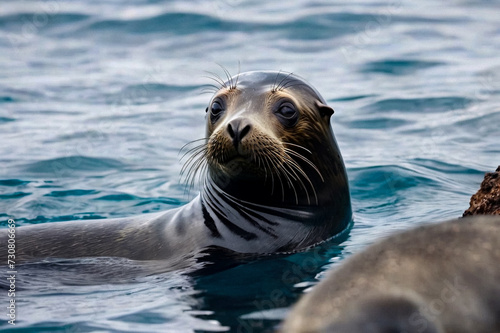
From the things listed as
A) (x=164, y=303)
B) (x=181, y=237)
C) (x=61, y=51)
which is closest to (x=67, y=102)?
(x=61, y=51)

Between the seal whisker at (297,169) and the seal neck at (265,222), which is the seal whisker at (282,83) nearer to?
the seal whisker at (297,169)

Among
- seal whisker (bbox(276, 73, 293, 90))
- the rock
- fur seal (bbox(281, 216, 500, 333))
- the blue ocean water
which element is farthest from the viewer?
seal whisker (bbox(276, 73, 293, 90))

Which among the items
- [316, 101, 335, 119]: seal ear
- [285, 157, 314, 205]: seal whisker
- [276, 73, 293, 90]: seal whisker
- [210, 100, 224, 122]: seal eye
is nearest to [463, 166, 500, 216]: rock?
[285, 157, 314, 205]: seal whisker

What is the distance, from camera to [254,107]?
5707 mm

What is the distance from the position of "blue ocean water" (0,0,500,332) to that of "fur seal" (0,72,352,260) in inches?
8.6

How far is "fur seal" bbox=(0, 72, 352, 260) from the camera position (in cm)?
565

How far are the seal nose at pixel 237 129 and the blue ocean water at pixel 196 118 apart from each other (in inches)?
30.4

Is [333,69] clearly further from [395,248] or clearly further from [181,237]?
[395,248]

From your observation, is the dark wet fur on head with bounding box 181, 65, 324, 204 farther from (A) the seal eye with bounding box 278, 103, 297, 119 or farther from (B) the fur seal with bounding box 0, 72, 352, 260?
(A) the seal eye with bounding box 278, 103, 297, 119

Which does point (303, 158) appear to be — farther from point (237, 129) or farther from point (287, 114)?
point (237, 129)

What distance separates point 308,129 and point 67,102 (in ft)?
22.7

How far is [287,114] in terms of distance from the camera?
5.78m

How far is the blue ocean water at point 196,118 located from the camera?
509cm

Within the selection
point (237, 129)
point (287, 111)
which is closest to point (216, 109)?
point (287, 111)
